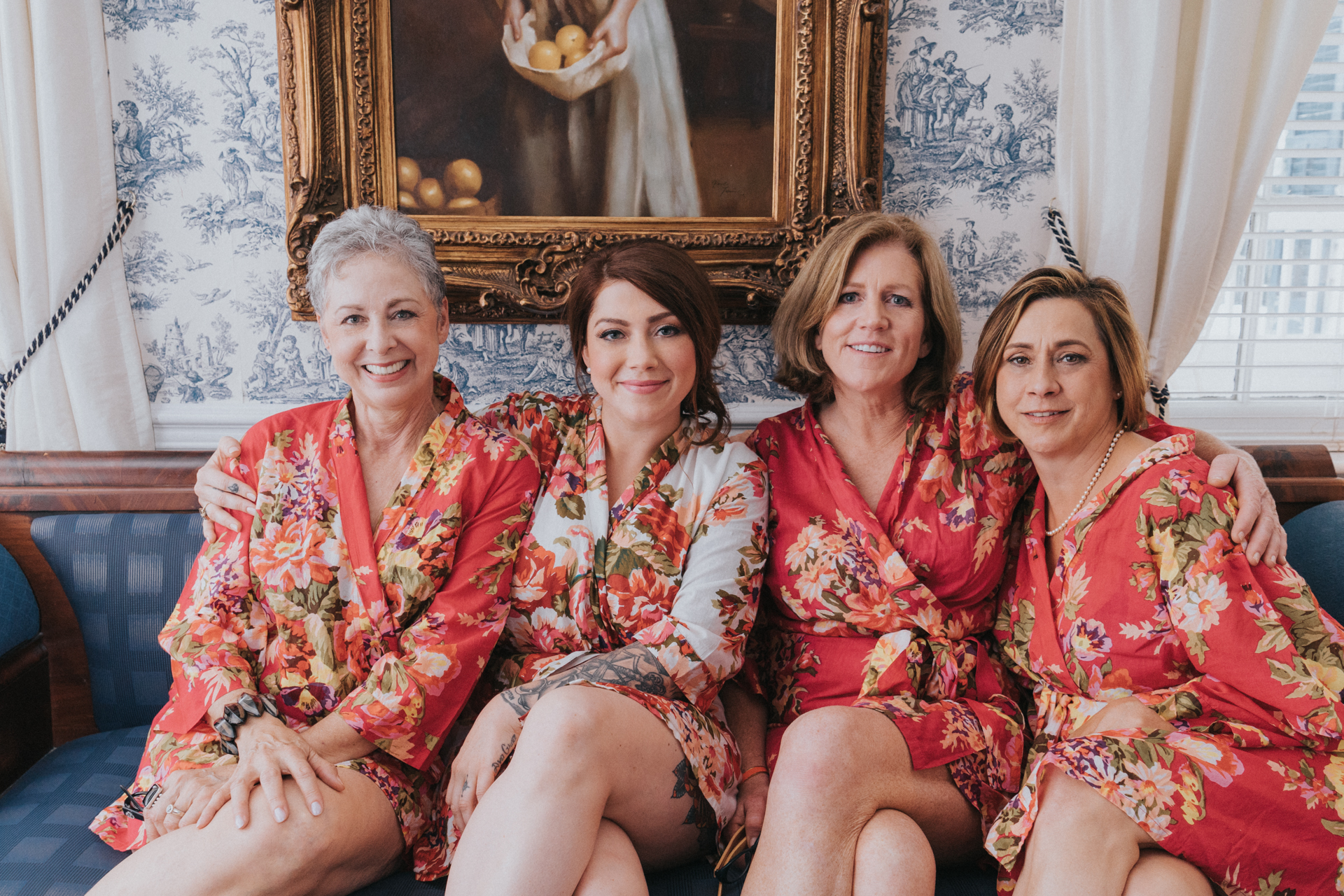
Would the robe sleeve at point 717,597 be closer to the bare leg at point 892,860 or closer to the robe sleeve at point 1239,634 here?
the bare leg at point 892,860

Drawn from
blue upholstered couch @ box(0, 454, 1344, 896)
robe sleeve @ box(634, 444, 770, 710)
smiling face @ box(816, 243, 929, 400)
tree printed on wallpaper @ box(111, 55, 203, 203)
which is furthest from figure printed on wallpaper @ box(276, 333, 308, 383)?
smiling face @ box(816, 243, 929, 400)

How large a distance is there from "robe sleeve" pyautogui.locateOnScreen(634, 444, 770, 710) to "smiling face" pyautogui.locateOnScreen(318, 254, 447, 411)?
1.96 ft

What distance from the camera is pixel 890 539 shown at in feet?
4.95

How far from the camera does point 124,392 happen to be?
1942 mm

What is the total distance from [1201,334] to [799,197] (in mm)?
1222

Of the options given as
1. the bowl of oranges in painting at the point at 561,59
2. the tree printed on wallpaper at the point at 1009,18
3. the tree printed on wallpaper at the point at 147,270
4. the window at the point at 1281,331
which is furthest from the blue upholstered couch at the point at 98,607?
the tree printed on wallpaper at the point at 1009,18

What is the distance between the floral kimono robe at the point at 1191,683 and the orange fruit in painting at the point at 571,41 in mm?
1422

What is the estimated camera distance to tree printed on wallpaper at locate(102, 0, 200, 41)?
1839 millimetres

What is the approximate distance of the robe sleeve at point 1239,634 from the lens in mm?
1132

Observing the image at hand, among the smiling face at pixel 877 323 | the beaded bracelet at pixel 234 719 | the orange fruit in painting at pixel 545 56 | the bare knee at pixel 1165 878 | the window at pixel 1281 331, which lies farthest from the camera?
the window at pixel 1281 331

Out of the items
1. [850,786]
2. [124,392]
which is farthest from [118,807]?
[850,786]

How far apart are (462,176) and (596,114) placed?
1.12 ft

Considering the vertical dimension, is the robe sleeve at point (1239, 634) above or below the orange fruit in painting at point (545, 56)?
below

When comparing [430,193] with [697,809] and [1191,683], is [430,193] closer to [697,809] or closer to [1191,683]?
[697,809]
